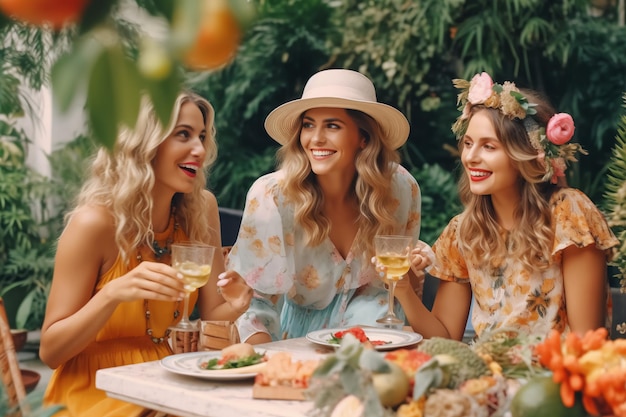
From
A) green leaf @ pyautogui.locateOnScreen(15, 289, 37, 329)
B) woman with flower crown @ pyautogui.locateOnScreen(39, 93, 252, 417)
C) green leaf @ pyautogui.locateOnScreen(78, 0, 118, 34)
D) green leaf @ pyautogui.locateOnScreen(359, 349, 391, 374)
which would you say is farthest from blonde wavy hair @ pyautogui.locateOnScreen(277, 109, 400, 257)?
green leaf @ pyautogui.locateOnScreen(15, 289, 37, 329)

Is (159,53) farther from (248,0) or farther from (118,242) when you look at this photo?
(118,242)

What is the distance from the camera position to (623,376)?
140 centimetres

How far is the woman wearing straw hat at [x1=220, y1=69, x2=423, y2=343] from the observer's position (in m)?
3.36

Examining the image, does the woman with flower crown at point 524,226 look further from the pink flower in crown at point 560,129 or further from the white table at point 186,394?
the white table at point 186,394

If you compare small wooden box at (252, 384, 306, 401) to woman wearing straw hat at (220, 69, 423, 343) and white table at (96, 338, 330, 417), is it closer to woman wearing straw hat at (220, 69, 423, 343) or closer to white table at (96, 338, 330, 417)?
white table at (96, 338, 330, 417)

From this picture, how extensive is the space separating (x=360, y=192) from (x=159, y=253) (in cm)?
94

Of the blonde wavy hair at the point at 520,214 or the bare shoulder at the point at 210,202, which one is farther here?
the bare shoulder at the point at 210,202

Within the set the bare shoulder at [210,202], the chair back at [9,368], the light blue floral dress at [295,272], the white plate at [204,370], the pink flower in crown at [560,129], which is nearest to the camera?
the white plate at [204,370]

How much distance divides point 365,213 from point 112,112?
3029 mm

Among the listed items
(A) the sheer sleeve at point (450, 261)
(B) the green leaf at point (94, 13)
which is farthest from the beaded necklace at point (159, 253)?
(B) the green leaf at point (94, 13)

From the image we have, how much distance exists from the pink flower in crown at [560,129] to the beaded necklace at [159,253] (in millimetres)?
1401

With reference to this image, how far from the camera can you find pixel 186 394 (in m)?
1.89

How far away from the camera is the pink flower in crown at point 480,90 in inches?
115

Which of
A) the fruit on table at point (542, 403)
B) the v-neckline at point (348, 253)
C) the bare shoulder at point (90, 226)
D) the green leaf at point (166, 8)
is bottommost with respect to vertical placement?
the fruit on table at point (542, 403)
